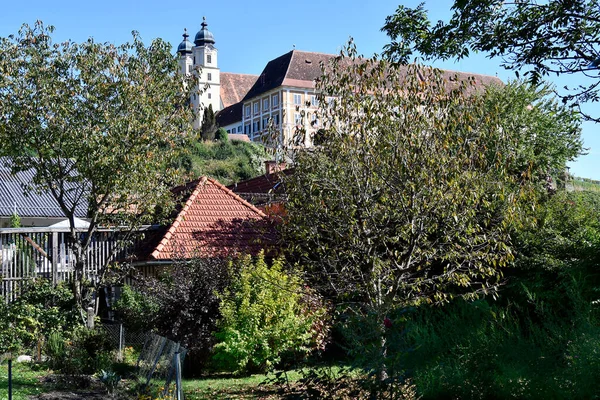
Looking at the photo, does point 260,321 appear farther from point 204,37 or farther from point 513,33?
point 204,37

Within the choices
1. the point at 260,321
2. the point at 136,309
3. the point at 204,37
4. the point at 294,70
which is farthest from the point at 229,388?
the point at 204,37

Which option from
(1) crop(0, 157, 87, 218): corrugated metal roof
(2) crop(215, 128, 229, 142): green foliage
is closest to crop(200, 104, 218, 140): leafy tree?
(2) crop(215, 128, 229, 142): green foliage

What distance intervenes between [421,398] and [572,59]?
14.1 ft

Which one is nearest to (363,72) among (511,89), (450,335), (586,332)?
(450,335)

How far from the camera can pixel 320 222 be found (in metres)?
11.8

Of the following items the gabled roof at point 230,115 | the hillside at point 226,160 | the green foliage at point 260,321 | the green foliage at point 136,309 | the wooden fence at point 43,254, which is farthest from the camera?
the gabled roof at point 230,115

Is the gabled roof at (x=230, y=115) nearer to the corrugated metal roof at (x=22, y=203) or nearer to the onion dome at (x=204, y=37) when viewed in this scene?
the onion dome at (x=204, y=37)

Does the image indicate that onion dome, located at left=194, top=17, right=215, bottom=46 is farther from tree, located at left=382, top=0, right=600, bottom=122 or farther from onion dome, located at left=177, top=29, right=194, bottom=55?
tree, located at left=382, top=0, right=600, bottom=122

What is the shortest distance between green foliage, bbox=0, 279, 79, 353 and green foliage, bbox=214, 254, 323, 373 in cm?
447

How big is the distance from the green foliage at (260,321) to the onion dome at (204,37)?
110 metres

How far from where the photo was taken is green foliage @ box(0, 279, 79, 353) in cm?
1605

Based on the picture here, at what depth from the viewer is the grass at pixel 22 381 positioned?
1138 centimetres

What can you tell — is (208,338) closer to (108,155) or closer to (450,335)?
(108,155)

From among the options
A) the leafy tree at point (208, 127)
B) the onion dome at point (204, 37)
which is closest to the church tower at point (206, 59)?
the onion dome at point (204, 37)
